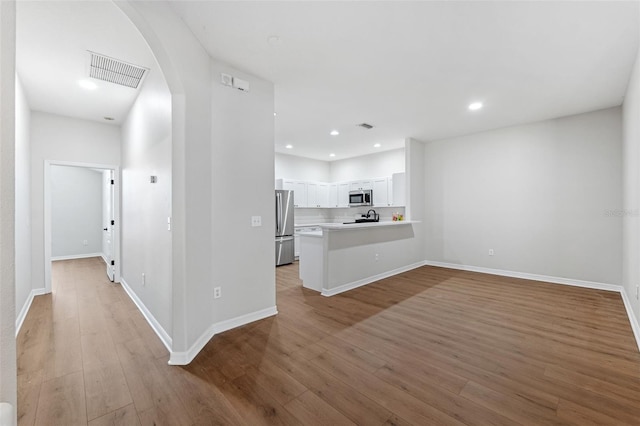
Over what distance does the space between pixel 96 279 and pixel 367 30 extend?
620 centimetres

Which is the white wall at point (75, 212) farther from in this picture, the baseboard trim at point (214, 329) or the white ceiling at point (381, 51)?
the baseboard trim at point (214, 329)

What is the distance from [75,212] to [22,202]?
5051 millimetres

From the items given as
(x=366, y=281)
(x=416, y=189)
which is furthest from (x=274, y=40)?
(x=416, y=189)

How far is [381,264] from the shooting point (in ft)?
16.9

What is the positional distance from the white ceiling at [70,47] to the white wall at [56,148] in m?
0.47

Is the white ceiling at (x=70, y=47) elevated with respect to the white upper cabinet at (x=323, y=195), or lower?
elevated

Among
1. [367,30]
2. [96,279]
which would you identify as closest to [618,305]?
[367,30]

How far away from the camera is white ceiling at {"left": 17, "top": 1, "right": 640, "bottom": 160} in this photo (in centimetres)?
220

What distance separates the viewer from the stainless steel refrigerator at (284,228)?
6.32 meters

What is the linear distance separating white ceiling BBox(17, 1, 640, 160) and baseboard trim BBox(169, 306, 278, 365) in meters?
2.77

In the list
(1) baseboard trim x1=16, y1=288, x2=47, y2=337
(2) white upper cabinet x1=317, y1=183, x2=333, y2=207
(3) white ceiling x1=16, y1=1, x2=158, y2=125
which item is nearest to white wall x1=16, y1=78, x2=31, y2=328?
(1) baseboard trim x1=16, y1=288, x2=47, y2=337

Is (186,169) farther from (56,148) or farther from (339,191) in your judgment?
(339,191)

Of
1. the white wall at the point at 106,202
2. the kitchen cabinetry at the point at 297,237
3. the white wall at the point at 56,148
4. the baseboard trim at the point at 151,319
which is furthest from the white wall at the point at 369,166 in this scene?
the baseboard trim at the point at 151,319

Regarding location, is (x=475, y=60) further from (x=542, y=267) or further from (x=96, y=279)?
(x=96, y=279)
